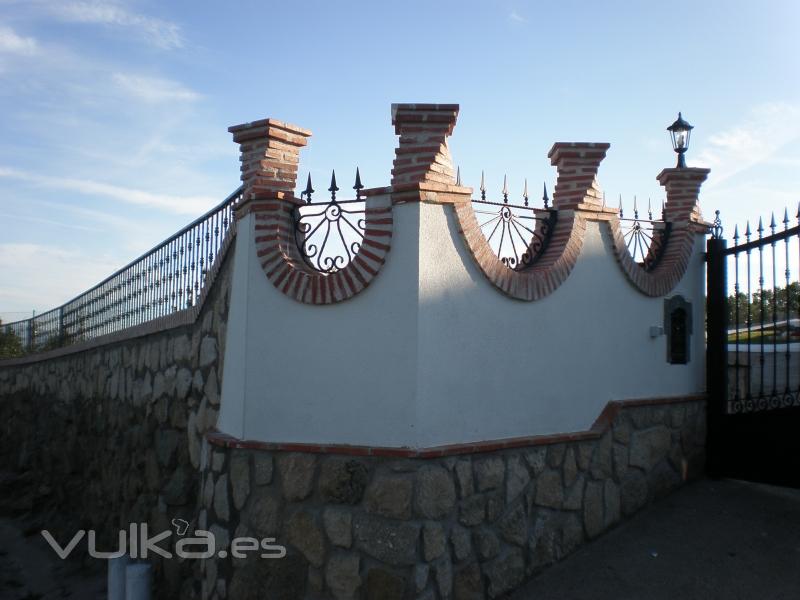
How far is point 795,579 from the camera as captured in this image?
4.75m

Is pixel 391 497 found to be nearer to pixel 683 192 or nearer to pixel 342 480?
pixel 342 480

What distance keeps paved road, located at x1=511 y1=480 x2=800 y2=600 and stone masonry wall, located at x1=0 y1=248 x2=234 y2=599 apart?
10.2 feet

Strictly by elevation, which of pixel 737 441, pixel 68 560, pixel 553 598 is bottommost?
pixel 68 560

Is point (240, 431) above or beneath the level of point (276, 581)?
above

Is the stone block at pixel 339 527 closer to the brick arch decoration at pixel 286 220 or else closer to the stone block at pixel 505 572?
the stone block at pixel 505 572

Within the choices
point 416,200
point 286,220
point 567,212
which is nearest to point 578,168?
point 567,212

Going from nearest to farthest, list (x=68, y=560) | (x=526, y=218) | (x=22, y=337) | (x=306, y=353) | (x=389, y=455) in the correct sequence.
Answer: (x=389, y=455) < (x=306, y=353) < (x=526, y=218) < (x=68, y=560) < (x=22, y=337)

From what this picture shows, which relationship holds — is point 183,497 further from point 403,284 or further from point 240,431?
point 403,284

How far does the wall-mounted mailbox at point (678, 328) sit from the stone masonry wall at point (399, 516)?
1.37 m

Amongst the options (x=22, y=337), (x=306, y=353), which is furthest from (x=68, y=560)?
(x=22, y=337)

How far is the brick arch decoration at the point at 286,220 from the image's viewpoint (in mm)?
4781

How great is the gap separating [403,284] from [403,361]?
1.70 feet

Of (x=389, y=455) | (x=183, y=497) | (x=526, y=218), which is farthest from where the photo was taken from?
(x=183, y=497)

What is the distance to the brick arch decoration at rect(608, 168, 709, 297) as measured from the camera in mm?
6457
